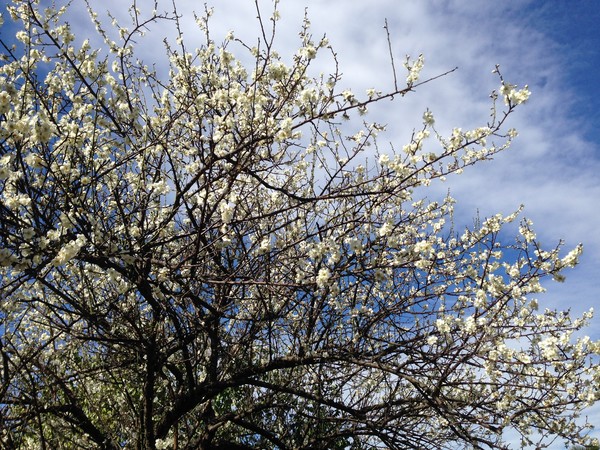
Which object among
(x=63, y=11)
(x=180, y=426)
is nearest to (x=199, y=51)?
(x=63, y=11)

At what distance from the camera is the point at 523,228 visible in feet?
19.0

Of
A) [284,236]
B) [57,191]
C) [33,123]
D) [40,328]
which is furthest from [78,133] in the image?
[40,328]

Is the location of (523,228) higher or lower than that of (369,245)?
higher

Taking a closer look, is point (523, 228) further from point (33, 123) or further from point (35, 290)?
point (35, 290)

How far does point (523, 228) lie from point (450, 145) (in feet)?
6.11

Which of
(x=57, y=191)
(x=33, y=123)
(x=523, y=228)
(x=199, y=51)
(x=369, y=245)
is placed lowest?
(x=33, y=123)

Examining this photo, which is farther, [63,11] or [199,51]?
[199,51]

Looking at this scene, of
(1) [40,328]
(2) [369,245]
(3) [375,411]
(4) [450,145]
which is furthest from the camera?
(1) [40,328]

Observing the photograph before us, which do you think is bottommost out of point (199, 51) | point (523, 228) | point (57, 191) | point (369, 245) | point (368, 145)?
point (57, 191)

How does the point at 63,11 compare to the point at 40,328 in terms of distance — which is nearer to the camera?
the point at 63,11

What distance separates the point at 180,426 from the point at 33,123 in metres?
5.41

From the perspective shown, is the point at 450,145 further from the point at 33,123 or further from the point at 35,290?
the point at 35,290

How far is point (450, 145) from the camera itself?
4488 mm

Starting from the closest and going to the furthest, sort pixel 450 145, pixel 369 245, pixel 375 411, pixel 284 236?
pixel 450 145
pixel 369 245
pixel 375 411
pixel 284 236
